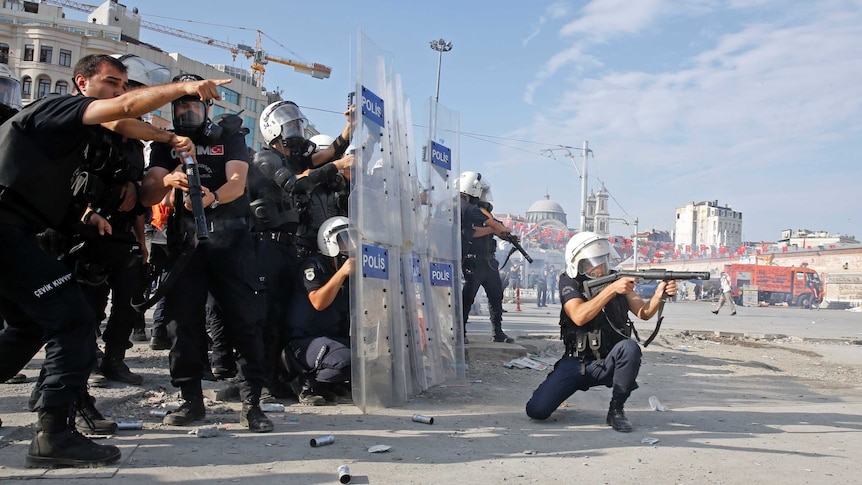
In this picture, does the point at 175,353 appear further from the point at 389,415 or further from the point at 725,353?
the point at 725,353

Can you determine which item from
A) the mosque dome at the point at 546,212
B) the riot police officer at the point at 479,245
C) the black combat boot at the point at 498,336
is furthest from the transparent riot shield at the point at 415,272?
the mosque dome at the point at 546,212

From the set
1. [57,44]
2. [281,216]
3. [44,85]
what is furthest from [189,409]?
[57,44]

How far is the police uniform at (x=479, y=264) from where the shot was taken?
28.4 ft

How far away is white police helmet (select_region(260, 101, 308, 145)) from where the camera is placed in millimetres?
5477

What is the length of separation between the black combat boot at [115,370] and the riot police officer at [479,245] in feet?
13.9

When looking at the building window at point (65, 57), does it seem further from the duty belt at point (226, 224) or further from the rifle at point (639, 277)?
the rifle at point (639, 277)

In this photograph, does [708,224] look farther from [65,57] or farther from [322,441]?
[322,441]

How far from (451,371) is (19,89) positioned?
3.87 meters

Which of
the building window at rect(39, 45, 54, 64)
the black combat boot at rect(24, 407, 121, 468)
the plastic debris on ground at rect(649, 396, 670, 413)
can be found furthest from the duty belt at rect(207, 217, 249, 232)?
the building window at rect(39, 45, 54, 64)

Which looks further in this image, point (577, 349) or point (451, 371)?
point (451, 371)

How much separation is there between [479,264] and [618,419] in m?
4.35

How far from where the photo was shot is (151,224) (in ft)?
18.8

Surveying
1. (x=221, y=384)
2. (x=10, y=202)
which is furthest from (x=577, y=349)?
(x=10, y=202)

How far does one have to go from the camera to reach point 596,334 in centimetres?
475
